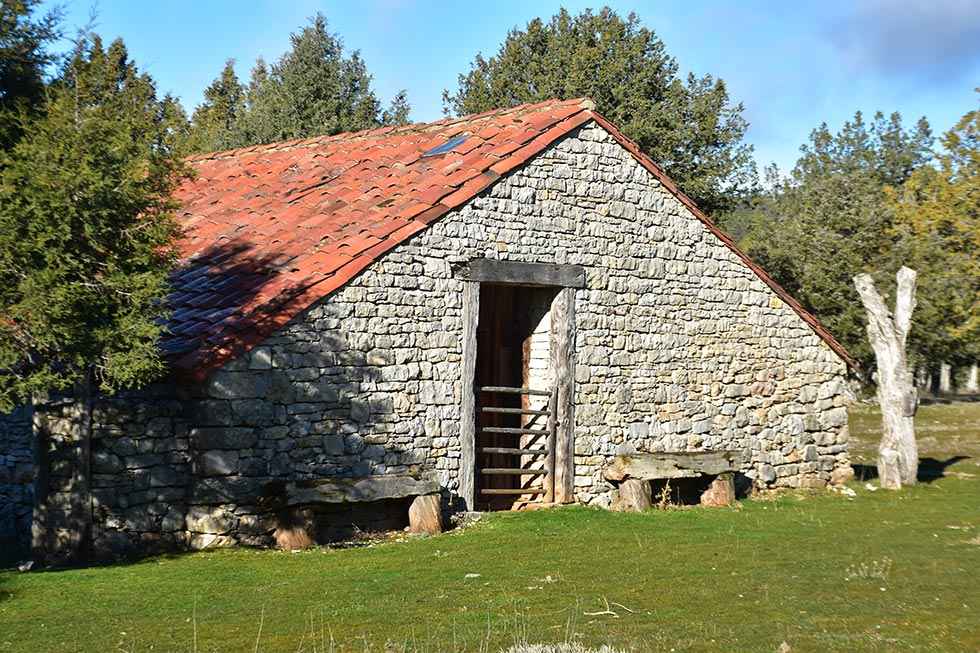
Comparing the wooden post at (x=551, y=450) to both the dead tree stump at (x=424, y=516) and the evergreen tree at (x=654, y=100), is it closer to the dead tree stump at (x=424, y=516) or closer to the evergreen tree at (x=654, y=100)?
the dead tree stump at (x=424, y=516)

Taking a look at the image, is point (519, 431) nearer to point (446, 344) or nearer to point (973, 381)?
point (446, 344)

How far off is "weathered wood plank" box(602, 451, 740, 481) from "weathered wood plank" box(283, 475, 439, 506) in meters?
2.95

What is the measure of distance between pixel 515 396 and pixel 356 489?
14.2 feet

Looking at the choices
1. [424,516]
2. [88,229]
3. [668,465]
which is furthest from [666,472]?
[88,229]

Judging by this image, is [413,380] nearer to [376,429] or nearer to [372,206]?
[376,429]

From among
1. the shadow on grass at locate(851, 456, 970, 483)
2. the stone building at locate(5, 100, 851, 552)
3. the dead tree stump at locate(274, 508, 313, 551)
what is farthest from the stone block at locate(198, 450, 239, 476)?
the shadow on grass at locate(851, 456, 970, 483)

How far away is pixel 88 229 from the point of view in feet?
33.7

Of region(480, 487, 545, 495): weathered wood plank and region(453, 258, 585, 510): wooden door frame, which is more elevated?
region(453, 258, 585, 510): wooden door frame

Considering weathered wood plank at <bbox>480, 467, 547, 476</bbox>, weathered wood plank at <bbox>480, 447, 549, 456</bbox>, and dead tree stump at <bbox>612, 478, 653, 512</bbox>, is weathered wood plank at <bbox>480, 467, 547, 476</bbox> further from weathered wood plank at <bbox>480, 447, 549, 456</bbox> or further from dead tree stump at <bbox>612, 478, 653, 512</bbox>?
dead tree stump at <bbox>612, 478, 653, 512</bbox>

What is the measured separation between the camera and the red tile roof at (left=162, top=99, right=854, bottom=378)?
42.3 feet

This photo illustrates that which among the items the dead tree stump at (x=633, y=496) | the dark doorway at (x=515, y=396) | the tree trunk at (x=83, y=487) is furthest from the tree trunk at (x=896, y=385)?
the tree trunk at (x=83, y=487)

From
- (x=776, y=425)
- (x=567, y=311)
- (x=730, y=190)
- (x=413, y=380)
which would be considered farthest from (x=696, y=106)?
(x=413, y=380)

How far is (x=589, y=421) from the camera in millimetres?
15727

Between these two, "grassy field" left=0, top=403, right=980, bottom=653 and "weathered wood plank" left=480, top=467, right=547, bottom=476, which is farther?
"weathered wood plank" left=480, top=467, right=547, bottom=476
